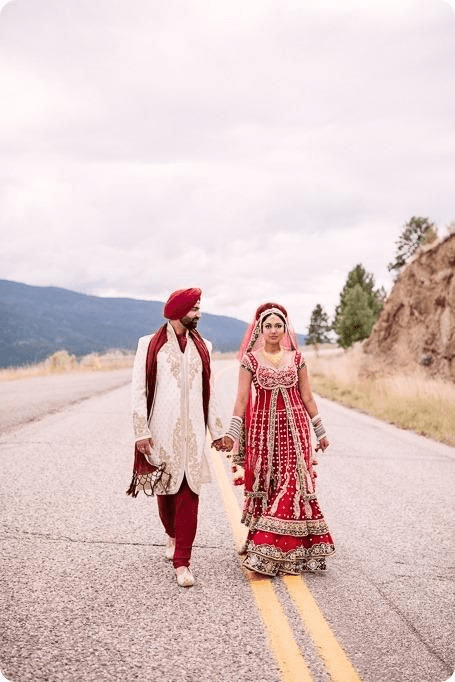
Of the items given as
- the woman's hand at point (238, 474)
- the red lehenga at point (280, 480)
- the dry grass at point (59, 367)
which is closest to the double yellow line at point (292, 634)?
the red lehenga at point (280, 480)

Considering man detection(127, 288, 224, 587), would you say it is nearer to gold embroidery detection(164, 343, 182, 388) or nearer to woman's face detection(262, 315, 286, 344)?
gold embroidery detection(164, 343, 182, 388)

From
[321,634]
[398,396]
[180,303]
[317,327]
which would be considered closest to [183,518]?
[321,634]

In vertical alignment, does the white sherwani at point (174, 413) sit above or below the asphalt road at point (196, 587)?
above

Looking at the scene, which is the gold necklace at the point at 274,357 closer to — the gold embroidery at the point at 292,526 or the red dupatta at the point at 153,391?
the red dupatta at the point at 153,391

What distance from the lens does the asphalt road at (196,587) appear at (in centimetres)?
313

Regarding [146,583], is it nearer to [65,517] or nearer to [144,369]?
[144,369]

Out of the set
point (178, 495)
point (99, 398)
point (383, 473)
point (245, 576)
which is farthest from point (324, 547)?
point (99, 398)

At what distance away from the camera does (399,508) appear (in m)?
6.43

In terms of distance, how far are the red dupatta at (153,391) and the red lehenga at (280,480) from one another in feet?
1.44

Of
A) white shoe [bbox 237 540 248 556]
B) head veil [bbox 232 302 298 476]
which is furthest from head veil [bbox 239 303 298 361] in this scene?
white shoe [bbox 237 540 248 556]

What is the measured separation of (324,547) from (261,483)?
0.62 meters

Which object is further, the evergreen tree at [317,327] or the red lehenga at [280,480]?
the evergreen tree at [317,327]

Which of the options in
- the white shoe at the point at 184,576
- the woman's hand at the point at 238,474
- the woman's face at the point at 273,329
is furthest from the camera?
the woman's hand at the point at 238,474

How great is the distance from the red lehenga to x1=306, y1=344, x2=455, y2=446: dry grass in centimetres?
711
